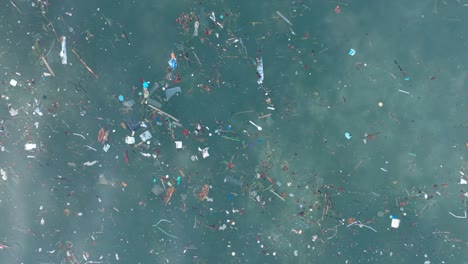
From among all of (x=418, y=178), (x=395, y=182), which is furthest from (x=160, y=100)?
(x=418, y=178)

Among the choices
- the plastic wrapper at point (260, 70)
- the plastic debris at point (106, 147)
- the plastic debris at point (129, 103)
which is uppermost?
the plastic wrapper at point (260, 70)

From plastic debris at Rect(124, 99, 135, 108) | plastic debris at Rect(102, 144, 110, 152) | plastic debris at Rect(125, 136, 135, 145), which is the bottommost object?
plastic debris at Rect(102, 144, 110, 152)

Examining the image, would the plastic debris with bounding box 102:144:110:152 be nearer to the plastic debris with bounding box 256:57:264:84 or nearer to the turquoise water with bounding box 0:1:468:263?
the turquoise water with bounding box 0:1:468:263

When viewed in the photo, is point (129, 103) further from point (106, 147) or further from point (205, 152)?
point (205, 152)

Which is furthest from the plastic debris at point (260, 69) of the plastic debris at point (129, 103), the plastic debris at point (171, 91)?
the plastic debris at point (129, 103)

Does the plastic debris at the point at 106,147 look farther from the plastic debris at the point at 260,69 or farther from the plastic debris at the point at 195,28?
the plastic debris at the point at 260,69

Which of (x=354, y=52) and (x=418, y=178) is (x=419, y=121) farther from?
(x=354, y=52)

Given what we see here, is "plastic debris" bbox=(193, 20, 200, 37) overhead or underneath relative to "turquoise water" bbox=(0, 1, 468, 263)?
overhead

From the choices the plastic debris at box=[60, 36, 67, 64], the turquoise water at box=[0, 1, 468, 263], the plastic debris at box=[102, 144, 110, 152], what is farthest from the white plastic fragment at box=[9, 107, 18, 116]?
the plastic debris at box=[102, 144, 110, 152]

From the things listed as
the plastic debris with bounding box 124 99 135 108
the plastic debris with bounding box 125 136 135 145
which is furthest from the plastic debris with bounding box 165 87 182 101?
the plastic debris with bounding box 125 136 135 145
